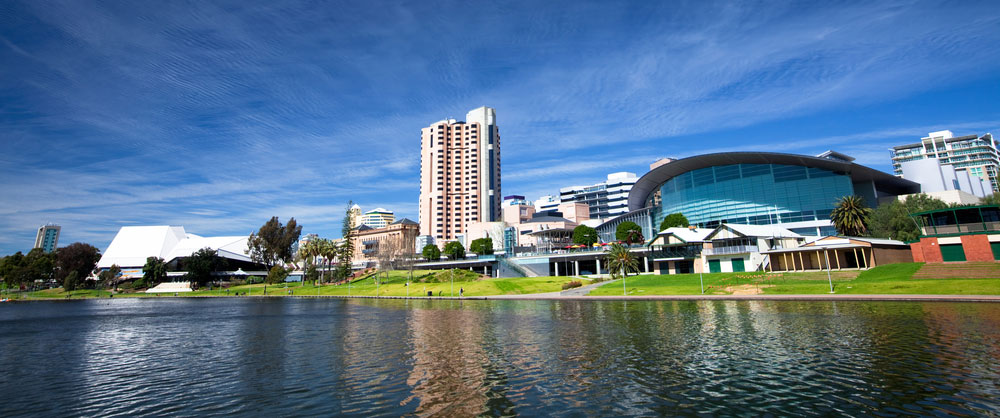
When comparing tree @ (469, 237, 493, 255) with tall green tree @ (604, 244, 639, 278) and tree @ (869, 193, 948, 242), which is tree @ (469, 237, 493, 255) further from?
tree @ (869, 193, 948, 242)

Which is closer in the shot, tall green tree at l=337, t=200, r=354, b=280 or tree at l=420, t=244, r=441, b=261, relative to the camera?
tall green tree at l=337, t=200, r=354, b=280

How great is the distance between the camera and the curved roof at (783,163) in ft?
328

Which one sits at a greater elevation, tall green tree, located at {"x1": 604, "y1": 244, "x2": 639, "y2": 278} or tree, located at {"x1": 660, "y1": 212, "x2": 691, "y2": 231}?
Result: tree, located at {"x1": 660, "y1": 212, "x2": 691, "y2": 231}

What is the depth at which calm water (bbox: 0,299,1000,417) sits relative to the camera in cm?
1280

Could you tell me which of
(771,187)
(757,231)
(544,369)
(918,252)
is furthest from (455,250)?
(544,369)

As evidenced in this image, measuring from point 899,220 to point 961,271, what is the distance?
36127 mm

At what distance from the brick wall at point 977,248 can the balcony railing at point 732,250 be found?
81.1ft

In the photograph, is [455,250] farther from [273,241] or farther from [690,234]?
[690,234]

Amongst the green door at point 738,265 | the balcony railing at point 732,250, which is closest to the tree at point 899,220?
the balcony railing at point 732,250

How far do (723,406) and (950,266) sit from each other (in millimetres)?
56484

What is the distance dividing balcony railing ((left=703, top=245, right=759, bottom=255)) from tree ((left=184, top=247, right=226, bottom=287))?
123 meters

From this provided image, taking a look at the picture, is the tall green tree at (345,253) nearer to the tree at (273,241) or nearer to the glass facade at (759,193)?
the tree at (273,241)

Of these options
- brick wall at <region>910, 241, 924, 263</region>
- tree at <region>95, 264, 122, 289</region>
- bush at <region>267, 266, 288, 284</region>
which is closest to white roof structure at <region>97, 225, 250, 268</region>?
tree at <region>95, 264, 122, 289</region>

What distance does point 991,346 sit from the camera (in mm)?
18438
